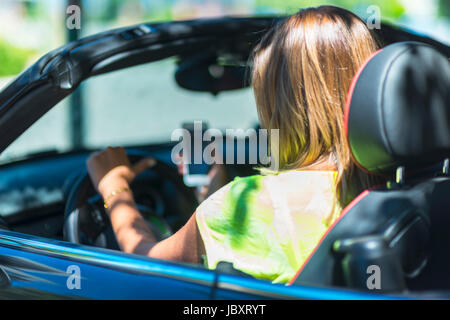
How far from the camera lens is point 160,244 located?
1.58 meters

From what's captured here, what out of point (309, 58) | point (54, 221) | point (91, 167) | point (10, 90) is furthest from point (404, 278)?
point (54, 221)

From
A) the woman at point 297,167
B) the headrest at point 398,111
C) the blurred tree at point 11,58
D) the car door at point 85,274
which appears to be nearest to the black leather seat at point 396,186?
the headrest at point 398,111

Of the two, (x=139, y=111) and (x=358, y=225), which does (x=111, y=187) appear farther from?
(x=139, y=111)

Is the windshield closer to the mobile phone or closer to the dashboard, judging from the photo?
the dashboard

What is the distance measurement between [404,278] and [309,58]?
22.7 inches

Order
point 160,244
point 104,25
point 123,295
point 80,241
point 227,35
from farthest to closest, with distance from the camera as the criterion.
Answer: point 104,25, point 227,35, point 80,241, point 160,244, point 123,295

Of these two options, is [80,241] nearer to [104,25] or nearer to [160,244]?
[160,244]

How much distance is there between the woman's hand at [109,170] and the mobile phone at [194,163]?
1.81 ft

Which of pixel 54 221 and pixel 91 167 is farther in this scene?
pixel 54 221

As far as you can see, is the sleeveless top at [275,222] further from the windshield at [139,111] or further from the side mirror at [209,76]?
the windshield at [139,111]

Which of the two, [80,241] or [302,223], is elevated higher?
[302,223]

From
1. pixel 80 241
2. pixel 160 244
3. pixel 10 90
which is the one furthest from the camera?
pixel 80 241

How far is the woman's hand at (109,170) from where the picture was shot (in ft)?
6.14

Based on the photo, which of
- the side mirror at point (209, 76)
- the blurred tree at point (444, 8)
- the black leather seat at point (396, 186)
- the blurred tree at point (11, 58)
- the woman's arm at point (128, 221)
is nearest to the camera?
the black leather seat at point (396, 186)
